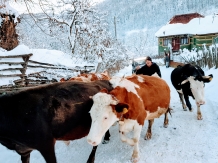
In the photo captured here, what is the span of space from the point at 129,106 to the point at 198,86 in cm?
315

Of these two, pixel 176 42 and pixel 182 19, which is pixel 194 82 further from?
pixel 182 19

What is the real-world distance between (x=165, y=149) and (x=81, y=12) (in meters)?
15.8

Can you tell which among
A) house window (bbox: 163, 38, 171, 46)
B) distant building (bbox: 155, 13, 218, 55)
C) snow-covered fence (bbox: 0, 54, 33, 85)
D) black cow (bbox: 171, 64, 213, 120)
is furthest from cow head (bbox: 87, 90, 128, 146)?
house window (bbox: 163, 38, 171, 46)

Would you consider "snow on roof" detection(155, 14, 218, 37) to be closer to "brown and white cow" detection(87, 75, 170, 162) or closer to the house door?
the house door

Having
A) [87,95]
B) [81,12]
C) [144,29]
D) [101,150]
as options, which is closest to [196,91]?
[101,150]

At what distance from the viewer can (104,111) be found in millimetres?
3830

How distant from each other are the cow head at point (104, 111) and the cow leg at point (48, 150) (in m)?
0.64

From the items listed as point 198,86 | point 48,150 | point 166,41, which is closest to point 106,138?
point 48,150

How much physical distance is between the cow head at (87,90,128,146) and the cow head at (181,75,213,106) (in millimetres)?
3401

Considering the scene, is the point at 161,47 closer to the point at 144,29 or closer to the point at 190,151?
the point at 190,151

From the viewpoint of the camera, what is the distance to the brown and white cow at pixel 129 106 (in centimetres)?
380

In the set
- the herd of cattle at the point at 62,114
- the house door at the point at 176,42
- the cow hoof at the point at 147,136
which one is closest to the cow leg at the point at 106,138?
the cow hoof at the point at 147,136

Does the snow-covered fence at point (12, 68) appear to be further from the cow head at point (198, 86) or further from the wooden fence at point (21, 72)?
the cow head at point (198, 86)

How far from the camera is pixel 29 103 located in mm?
3666
